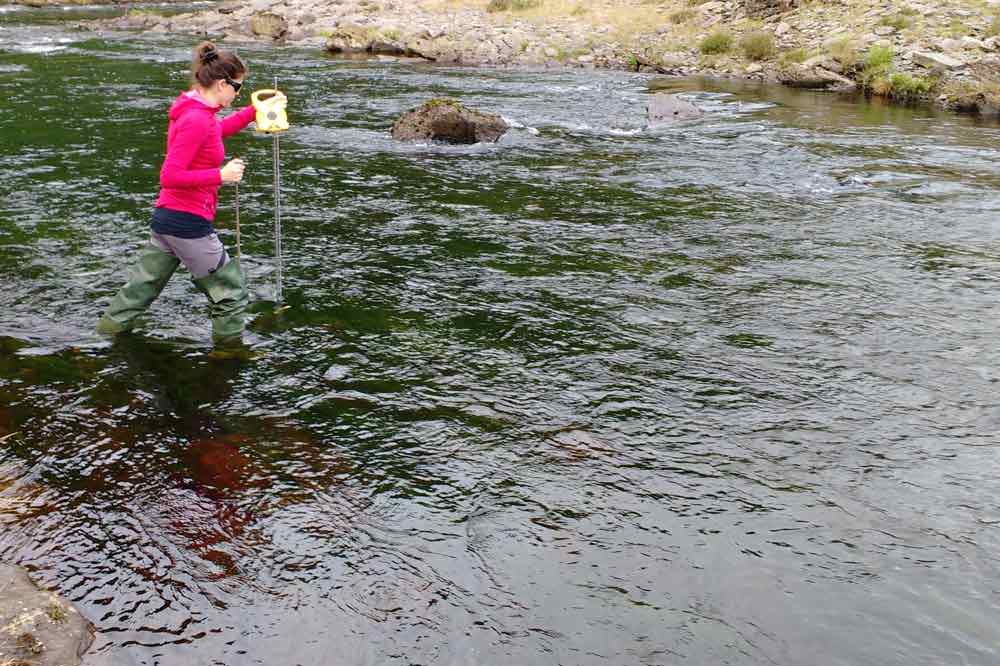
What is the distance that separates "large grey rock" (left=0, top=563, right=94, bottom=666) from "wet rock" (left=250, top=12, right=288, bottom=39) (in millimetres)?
39904

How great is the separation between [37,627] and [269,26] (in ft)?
135

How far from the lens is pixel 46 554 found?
5184mm

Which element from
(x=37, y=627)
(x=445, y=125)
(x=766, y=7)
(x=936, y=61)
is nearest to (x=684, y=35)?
(x=766, y=7)

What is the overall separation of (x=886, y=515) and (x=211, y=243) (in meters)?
5.62

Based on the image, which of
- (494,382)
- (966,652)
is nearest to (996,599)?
(966,652)

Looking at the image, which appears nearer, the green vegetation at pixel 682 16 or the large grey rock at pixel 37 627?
the large grey rock at pixel 37 627

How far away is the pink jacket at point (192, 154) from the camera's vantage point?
711 centimetres

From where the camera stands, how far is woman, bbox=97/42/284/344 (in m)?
7.10

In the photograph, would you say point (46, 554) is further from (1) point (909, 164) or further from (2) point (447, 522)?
(1) point (909, 164)

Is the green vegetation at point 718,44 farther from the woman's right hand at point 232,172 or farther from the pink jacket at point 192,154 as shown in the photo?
the woman's right hand at point 232,172

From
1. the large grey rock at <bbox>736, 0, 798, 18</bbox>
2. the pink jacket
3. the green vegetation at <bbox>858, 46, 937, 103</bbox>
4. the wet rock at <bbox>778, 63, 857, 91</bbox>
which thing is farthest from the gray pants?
the large grey rock at <bbox>736, 0, 798, 18</bbox>

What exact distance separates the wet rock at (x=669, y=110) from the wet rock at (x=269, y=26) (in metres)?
24.4

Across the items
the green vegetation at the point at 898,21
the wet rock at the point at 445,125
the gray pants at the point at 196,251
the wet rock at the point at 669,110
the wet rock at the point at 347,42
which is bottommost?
the gray pants at the point at 196,251

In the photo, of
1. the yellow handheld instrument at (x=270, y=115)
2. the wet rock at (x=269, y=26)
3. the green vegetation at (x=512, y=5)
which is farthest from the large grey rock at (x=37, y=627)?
the wet rock at (x=269, y=26)
